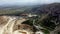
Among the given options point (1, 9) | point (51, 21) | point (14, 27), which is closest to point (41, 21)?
point (51, 21)

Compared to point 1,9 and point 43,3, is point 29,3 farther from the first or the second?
point 1,9

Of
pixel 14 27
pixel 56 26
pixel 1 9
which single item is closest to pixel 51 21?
pixel 56 26

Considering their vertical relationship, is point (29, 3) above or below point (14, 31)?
above

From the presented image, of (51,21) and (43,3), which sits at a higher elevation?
(43,3)

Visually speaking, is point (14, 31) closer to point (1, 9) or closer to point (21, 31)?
point (21, 31)
